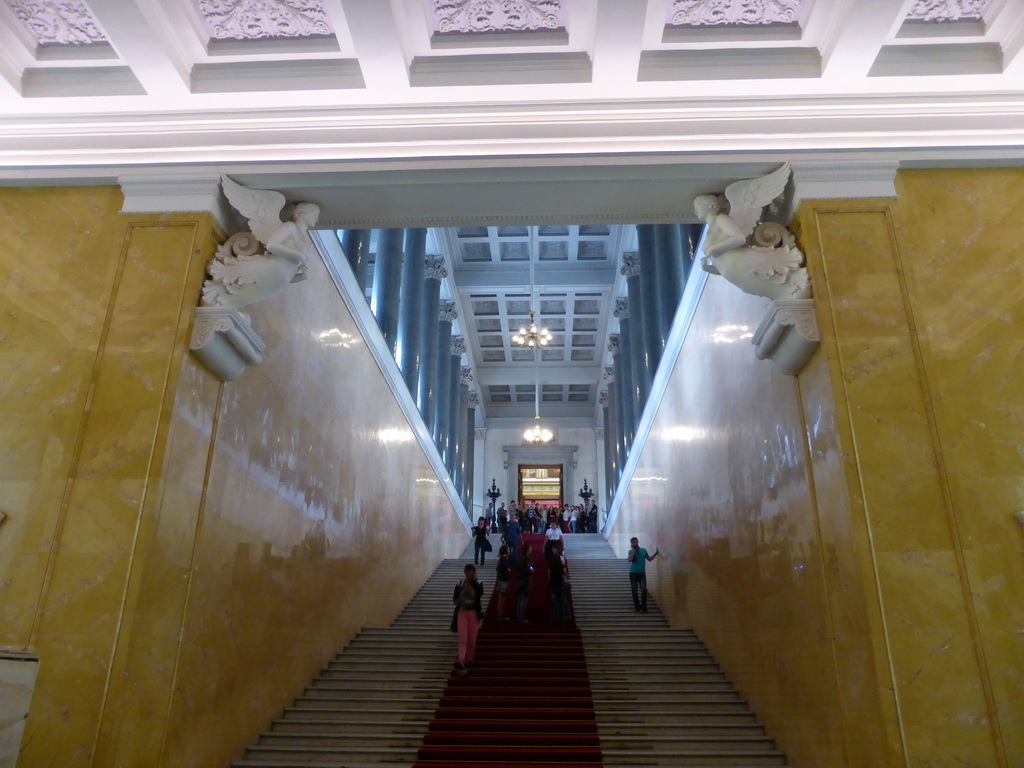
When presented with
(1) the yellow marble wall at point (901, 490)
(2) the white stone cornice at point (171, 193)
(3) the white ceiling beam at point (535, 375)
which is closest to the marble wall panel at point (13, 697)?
(2) the white stone cornice at point (171, 193)

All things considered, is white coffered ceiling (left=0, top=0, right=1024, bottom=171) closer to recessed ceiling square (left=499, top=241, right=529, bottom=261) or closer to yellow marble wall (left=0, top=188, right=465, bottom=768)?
yellow marble wall (left=0, top=188, right=465, bottom=768)

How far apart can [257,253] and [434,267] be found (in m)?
11.4

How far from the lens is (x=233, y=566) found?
4938 mm

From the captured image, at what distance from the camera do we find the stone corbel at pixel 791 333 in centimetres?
415

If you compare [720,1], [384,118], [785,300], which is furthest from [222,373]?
[720,1]

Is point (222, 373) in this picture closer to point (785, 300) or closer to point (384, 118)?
point (384, 118)

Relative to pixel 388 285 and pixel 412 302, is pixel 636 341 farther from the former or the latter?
pixel 388 285

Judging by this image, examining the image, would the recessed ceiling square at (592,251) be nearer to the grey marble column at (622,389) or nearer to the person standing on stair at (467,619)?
the grey marble column at (622,389)

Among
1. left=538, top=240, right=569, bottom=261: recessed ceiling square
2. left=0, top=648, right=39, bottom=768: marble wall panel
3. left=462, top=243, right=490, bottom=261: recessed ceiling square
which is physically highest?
left=462, top=243, right=490, bottom=261: recessed ceiling square

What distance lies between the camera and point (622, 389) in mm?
18156

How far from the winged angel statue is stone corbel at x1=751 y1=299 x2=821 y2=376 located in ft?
0.27

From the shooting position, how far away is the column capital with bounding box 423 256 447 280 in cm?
1595

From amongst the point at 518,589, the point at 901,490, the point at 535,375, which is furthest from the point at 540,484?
the point at 901,490

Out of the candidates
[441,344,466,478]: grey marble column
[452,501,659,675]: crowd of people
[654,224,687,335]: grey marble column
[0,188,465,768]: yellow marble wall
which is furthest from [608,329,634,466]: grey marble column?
[0,188,465,768]: yellow marble wall
